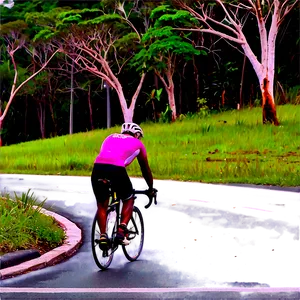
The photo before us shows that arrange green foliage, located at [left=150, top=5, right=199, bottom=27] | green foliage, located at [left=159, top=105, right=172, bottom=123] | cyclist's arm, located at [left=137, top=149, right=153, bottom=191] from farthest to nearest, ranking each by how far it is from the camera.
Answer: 1. green foliage, located at [left=150, top=5, right=199, bottom=27]
2. green foliage, located at [left=159, top=105, right=172, bottom=123]
3. cyclist's arm, located at [left=137, top=149, right=153, bottom=191]

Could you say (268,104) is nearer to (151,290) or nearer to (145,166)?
(145,166)

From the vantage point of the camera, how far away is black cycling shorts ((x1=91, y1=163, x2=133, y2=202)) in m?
8.17

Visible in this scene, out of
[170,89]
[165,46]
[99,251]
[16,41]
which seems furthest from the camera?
[16,41]

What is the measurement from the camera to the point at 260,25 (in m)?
26.5

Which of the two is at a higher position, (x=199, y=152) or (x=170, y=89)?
(x=170, y=89)

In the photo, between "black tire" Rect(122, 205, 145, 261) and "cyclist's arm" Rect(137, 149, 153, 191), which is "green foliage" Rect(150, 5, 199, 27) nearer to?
"black tire" Rect(122, 205, 145, 261)

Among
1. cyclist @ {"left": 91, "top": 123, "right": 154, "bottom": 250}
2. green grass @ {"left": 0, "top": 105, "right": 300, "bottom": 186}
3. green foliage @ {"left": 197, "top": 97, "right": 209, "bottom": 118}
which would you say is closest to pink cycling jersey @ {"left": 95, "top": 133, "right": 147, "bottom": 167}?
cyclist @ {"left": 91, "top": 123, "right": 154, "bottom": 250}

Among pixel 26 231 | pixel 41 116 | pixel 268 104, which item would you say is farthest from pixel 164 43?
pixel 26 231

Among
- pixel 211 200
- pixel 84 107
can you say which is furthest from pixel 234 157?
pixel 84 107

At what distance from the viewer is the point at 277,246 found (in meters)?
9.60

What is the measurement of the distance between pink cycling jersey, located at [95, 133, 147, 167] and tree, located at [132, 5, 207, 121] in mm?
18609

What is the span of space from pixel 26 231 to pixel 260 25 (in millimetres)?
18306

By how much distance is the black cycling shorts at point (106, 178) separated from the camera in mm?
8172

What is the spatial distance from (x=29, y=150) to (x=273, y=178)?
298 inches
